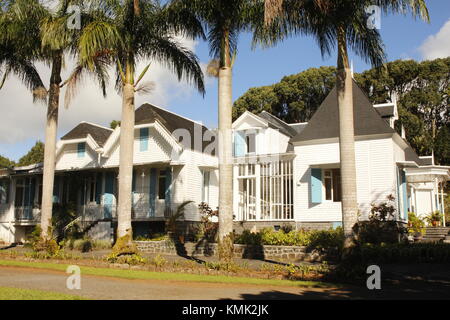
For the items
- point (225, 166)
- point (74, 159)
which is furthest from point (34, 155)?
point (225, 166)

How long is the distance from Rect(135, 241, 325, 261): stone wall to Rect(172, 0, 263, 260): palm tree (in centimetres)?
522

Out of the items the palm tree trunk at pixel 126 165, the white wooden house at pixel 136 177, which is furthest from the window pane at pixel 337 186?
the palm tree trunk at pixel 126 165

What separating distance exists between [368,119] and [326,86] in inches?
890

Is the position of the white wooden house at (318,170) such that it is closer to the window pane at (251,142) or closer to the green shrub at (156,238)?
the window pane at (251,142)

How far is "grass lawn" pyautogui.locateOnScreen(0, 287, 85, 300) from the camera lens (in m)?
8.13

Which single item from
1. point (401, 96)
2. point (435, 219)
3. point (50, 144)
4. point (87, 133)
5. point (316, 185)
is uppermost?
point (401, 96)

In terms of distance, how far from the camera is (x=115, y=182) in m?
26.2

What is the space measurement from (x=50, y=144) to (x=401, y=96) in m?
33.4

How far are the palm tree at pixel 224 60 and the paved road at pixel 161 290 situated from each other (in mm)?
3009

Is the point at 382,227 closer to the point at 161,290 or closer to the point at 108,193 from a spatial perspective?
the point at 161,290

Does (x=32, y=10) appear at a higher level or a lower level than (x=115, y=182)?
higher

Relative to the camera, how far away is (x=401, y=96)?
41906 millimetres
